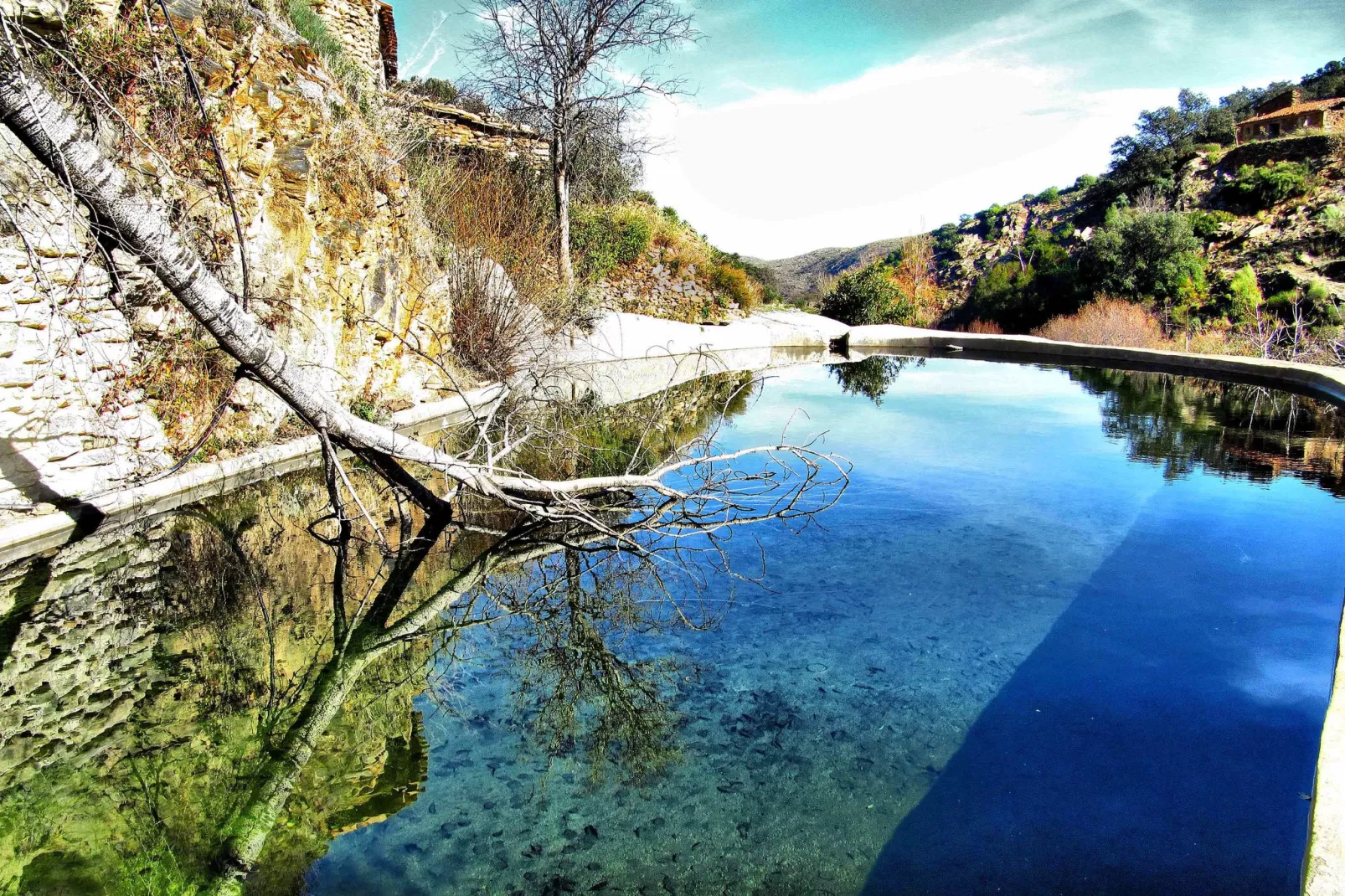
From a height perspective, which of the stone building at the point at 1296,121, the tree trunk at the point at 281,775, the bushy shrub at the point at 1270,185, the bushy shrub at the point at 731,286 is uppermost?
the stone building at the point at 1296,121

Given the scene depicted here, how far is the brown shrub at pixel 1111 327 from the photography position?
1650 centimetres

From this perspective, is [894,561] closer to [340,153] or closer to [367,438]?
[367,438]

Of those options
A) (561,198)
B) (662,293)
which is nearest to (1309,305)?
(662,293)

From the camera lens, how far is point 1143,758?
322cm

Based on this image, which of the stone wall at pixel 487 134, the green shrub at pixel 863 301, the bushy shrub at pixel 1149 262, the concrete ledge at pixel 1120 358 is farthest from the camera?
the bushy shrub at pixel 1149 262

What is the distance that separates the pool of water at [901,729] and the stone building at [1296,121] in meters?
31.1

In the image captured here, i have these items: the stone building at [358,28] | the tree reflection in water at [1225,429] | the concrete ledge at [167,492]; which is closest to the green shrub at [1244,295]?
the tree reflection in water at [1225,429]

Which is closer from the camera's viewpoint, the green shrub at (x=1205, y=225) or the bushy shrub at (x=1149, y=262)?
the bushy shrub at (x=1149, y=262)

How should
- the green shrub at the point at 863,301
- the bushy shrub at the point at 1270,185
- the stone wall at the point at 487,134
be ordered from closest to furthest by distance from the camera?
the stone wall at the point at 487,134 < the green shrub at the point at 863,301 < the bushy shrub at the point at 1270,185

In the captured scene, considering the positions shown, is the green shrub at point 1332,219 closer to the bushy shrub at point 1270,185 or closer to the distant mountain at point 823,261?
the bushy shrub at point 1270,185

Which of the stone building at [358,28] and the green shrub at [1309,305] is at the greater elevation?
the stone building at [358,28]

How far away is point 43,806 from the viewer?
9.46 ft

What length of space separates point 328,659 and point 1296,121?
123ft

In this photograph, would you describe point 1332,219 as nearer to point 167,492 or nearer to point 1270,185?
point 1270,185
